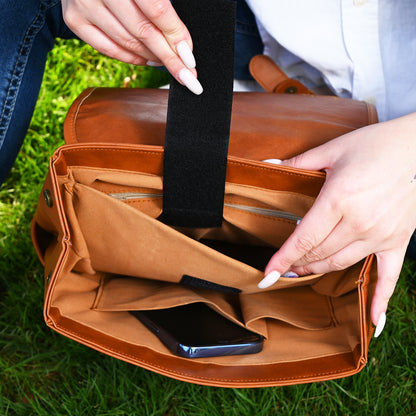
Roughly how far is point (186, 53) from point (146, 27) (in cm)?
9

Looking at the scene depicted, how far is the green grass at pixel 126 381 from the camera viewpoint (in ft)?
4.16

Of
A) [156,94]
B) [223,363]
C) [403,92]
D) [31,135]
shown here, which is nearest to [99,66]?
[31,135]

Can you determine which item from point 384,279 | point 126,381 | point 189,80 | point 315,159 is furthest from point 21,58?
point 384,279

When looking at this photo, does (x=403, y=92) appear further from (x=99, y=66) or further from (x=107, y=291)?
(x=99, y=66)

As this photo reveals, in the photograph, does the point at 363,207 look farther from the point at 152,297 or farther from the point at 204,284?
the point at 152,297

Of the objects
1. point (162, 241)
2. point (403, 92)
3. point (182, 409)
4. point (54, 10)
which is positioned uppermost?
point (54, 10)

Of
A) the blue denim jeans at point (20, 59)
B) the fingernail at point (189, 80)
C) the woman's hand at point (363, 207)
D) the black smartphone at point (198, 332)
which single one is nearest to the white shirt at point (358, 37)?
the woman's hand at point (363, 207)

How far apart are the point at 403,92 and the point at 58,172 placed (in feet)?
2.72

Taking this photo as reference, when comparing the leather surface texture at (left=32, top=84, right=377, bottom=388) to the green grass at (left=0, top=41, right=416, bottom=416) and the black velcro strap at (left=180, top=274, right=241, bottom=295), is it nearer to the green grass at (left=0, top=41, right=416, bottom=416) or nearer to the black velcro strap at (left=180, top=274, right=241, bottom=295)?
the black velcro strap at (left=180, top=274, right=241, bottom=295)

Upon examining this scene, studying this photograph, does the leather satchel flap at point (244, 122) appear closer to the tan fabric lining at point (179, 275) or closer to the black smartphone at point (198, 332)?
the tan fabric lining at point (179, 275)

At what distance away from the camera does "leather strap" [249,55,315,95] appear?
137 centimetres

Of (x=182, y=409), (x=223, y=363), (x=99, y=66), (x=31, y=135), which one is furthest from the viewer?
(x=99, y=66)

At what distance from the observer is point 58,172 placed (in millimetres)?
956

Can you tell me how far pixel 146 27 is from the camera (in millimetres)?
907
